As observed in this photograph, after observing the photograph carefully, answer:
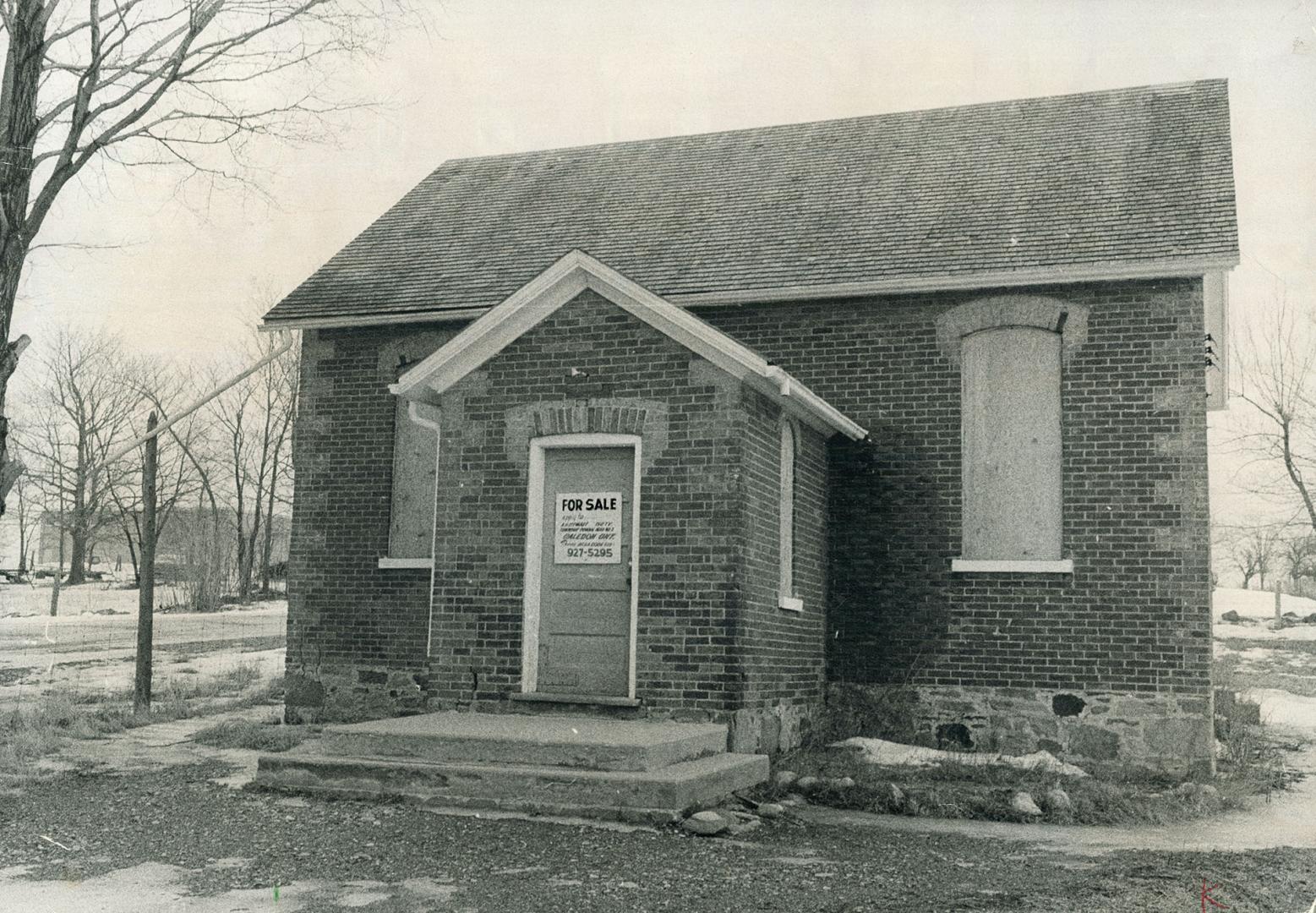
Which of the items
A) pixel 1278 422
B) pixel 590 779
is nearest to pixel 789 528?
pixel 590 779

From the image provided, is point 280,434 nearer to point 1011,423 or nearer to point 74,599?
point 74,599

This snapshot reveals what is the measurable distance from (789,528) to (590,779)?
13.8 feet

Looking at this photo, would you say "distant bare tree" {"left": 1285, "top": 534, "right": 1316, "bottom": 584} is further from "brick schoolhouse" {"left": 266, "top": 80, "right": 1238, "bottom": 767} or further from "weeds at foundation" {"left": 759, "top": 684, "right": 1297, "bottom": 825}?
"weeds at foundation" {"left": 759, "top": 684, "right": 1297, "bottom": 825}

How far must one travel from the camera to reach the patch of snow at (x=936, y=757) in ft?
35.9

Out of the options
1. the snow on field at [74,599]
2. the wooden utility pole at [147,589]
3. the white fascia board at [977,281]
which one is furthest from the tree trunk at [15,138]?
the snow on field at [74,599]

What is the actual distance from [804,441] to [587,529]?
7.98 feet

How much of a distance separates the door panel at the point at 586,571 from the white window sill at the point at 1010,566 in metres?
3.63

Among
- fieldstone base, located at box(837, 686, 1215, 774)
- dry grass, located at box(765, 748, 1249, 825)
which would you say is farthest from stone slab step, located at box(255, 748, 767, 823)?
fieldstone base, located at box(837, 686, 1215, 774)

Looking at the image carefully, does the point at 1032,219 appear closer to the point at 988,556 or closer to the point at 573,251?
the point at 988,556

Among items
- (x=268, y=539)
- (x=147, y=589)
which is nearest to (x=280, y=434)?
(x=268, y=539)

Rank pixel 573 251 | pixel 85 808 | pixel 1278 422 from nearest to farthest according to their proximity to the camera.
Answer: pixel 85 808 < pixel 573 251 < pixel 1278 422

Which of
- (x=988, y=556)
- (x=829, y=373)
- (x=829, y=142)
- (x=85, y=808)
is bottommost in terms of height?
(x=85, y=808)

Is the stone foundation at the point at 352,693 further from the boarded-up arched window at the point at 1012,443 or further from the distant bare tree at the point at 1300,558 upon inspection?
the distant bare tree at the point at 1300,558

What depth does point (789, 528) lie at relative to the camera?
11.7 meters
